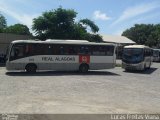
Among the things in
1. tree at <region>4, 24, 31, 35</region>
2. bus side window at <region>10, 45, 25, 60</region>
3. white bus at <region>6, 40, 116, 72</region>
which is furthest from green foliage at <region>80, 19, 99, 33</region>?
tree at <region>4, 24, 31, 35</region>

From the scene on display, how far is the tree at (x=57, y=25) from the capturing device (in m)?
45.3

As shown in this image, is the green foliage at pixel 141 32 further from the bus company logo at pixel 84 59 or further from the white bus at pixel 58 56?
the bus company logo at pixel 84 59

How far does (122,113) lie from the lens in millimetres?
10680

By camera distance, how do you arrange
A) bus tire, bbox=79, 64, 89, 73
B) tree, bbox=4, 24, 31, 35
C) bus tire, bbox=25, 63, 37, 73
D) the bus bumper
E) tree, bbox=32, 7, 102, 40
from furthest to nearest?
tree, bbox=4, 24, 31, 35 < tree, bbox=32, 7, 102, 40 < the bus bumper < bus tire, bbox=79, 64, 89, 73 < bus tire, bbox=25, 63, 37, 73

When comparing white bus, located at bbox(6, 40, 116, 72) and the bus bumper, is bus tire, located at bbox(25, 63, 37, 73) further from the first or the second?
the bus bumper

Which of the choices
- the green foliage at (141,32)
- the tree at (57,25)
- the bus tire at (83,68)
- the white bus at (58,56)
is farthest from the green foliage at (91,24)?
the green foliage at (141,32)

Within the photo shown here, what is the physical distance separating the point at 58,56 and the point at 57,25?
2048 centimetres

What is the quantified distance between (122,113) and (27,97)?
4674 millimetres

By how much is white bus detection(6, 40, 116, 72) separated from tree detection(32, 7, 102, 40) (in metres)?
18.2

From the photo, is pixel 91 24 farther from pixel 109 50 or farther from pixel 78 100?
pixel 78 100

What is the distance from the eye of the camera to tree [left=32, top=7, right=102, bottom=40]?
45.3m

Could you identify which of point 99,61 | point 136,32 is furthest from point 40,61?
point 136,32

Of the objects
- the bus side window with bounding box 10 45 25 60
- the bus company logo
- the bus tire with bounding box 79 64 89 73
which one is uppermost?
the bus side window with bounding box 10 45 25 60

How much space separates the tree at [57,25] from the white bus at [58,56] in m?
18.2
